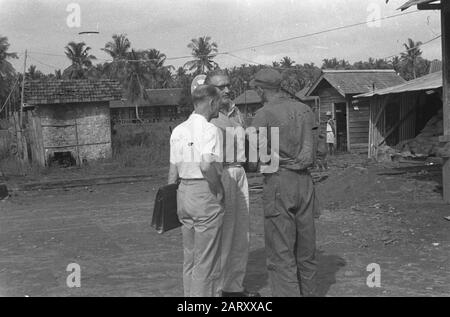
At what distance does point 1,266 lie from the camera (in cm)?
625

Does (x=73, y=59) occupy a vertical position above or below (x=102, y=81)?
above

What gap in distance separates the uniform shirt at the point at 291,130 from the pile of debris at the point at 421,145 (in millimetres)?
13514

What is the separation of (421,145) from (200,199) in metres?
14.9

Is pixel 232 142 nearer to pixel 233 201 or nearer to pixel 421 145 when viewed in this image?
pixel 233 201

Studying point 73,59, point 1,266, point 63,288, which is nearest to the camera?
point 63,288

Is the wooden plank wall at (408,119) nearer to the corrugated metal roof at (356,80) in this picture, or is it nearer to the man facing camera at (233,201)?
the corrugated metal roof at (356,80)

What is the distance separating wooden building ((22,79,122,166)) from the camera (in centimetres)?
1905

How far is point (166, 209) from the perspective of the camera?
4.42 meters

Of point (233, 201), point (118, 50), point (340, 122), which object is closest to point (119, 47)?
point (118, 50)

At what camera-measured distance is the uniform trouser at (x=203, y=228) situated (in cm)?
416

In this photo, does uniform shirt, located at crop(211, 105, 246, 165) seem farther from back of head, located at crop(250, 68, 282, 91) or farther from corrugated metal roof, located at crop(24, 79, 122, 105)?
corrugated metal roof, located at crop(24, 79, 122, 105)

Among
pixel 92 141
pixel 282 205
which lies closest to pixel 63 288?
pixel 282 205
